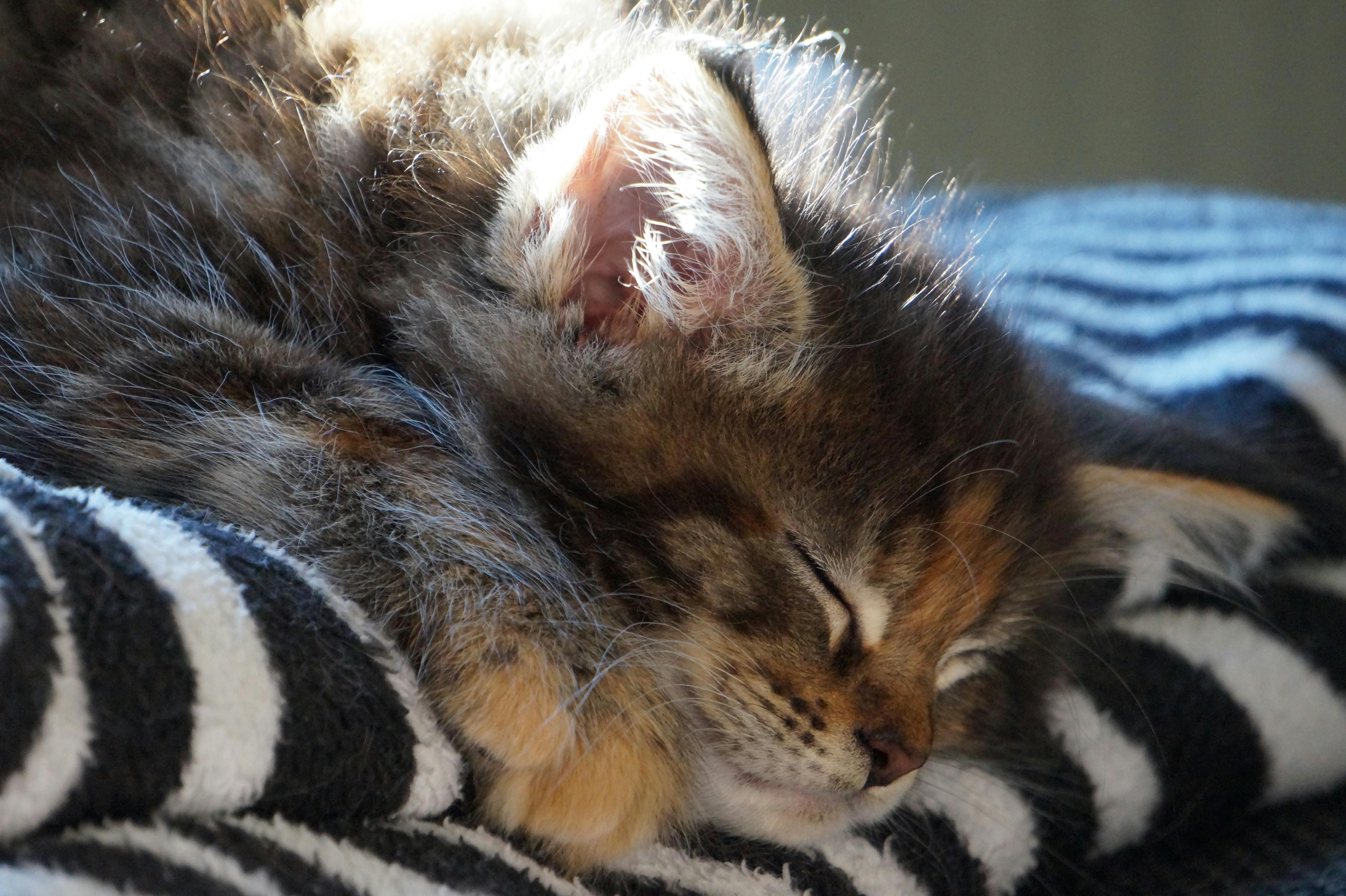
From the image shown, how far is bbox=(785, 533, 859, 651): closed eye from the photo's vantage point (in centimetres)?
99

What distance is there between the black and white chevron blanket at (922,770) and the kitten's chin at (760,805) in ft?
0.06

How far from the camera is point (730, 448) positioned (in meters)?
0.99

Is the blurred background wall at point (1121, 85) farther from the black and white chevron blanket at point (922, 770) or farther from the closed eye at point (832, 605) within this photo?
the closed eye at point (832, 605)

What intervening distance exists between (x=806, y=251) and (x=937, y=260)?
0.24m

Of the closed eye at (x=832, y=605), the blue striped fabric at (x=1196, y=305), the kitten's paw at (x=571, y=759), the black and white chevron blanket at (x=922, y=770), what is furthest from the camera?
the blue striped fabric at (x=1196, y=305)

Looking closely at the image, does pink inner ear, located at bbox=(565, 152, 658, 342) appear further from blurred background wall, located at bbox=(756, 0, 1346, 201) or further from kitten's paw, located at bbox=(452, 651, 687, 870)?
blurred background wall, located at bbox=(756, 0, 1346, 201)

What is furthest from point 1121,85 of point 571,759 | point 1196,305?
point 571,759

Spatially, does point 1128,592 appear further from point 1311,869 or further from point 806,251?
point 806,251

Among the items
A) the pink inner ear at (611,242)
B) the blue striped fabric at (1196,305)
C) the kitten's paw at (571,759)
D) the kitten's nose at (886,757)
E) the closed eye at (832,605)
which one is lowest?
the kitten's paw at (571,759)

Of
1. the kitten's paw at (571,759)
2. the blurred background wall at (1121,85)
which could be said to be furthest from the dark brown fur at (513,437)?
the blurred background wall at (1121,85)

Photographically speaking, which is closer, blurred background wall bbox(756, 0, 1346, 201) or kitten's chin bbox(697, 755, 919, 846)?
kitten's chin bbox(697, 755, 919, 846)

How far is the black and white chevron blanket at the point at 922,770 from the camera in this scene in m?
0.66

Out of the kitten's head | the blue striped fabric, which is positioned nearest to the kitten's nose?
the kitten's head

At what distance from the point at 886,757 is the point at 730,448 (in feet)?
1.01
